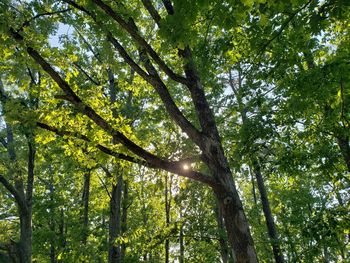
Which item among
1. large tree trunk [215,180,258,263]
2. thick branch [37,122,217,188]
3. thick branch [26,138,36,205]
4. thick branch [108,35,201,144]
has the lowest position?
large tree trunk [215,180,258,263]

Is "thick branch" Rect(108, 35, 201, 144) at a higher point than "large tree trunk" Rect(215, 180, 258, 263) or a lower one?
higher

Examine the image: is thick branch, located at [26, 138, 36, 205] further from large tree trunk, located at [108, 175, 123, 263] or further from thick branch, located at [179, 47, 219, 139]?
thick branch, located at [179, 47, 219, 139]

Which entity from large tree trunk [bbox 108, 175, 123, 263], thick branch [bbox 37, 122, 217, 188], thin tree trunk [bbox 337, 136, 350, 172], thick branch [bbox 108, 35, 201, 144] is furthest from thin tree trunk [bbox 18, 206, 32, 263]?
thin tree trunk [bbox 337, 136, 350, 172]

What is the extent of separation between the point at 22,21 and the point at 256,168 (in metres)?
6.26

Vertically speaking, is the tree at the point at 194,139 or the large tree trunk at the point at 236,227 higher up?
the tree at the point at 194,139

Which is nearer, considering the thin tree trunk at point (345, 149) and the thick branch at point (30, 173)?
the thin tree trunk at point (345, 149)

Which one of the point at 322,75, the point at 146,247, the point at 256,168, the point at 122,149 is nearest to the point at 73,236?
the point at 146,247

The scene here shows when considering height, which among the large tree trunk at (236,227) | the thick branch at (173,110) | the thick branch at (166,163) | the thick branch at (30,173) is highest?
the thick branch at (30,173)

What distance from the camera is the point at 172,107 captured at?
5500 mm

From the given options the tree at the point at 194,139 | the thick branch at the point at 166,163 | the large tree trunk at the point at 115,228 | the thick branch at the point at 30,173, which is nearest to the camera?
the tree at the point at 194,139

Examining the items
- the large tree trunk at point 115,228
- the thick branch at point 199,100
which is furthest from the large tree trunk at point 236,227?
the large tree trunk at point 115,228

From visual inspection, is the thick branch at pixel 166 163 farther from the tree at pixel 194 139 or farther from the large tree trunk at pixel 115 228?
the large tree trunk at pixel 115 228

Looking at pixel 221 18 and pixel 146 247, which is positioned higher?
pixel 221 18

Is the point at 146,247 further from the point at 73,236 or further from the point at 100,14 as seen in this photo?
the point at 100,14
